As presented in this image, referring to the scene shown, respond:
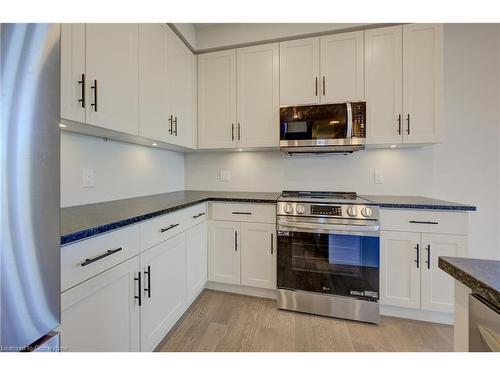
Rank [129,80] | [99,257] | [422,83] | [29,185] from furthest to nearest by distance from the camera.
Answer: [422,83] < [129,80] < [99,257] < [29,185]

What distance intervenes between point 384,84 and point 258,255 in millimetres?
1850

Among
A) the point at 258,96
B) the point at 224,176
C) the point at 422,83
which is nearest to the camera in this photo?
the point at 422,83

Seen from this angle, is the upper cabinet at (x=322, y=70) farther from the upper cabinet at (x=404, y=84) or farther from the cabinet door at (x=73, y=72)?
the cabinet door at (x=73, y=72)

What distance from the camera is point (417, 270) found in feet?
5.61

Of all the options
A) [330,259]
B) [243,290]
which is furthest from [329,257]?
[243,290]

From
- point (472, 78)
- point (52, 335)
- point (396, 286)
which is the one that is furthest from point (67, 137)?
point (472, 78)

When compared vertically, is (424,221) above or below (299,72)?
below

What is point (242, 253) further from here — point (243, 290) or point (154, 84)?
point (154, 84)

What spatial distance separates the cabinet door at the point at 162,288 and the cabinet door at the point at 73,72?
0.81 metres

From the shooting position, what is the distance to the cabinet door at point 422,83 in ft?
5.99

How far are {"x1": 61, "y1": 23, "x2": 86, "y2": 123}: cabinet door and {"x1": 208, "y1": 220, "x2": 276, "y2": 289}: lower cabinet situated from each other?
1327 mm
